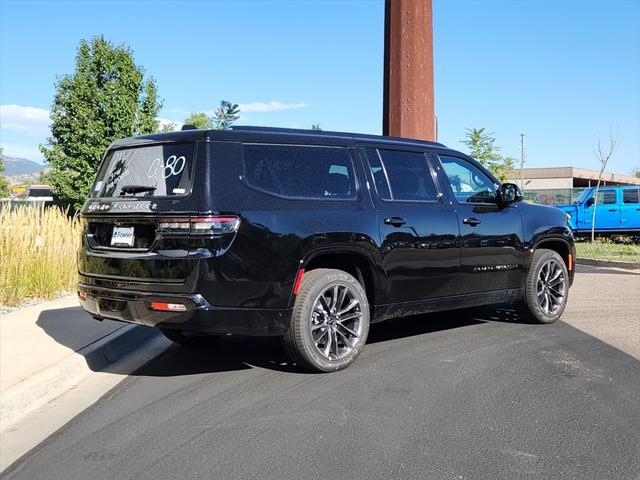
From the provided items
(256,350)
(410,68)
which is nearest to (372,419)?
(256,350)

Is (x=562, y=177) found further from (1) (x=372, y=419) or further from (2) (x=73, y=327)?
(1) (x=372, y=419)

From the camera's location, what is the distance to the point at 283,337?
16.5 feet

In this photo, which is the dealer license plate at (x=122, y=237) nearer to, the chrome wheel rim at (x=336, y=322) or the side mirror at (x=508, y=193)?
the chrome wheel rim at (x=336, y=322)

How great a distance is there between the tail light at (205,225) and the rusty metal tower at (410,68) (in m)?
7.71

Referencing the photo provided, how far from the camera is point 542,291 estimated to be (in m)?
7.13

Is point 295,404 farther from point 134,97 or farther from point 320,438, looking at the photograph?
point 134,97

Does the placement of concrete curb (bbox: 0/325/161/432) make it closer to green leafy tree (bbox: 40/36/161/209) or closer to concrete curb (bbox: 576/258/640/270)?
concrete curb (bbox: 576/258/640/270)

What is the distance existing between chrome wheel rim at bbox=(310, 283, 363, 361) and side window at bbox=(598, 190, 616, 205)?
21098 mm

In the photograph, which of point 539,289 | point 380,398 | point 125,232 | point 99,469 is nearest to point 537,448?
point 380,398

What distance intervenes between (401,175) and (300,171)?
118 centimetres

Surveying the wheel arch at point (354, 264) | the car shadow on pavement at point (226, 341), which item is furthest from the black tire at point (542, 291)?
the wheel arch at point (354, 264)

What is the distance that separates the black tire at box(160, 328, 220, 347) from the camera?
6277 millimetres

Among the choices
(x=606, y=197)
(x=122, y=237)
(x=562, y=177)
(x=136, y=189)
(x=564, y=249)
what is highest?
(x=562, y=177)

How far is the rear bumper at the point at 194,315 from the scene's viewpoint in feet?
15.0
